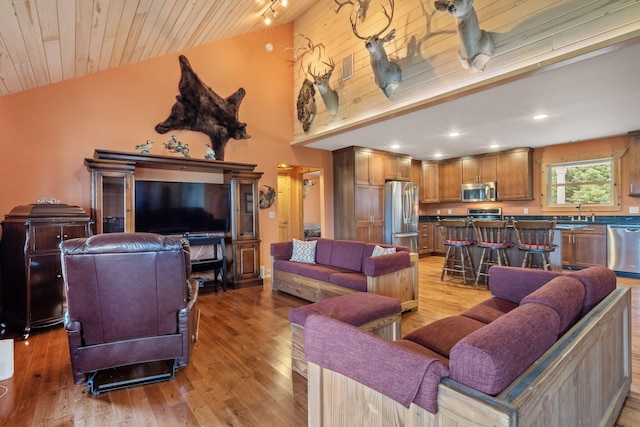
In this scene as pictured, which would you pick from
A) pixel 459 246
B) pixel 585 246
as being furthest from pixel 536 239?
pixel 585 246

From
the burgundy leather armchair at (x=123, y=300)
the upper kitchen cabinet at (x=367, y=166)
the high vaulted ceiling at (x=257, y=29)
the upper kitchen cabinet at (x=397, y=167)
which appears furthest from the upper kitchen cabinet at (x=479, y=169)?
the burgundy leather armchair at (x=123, y=300)

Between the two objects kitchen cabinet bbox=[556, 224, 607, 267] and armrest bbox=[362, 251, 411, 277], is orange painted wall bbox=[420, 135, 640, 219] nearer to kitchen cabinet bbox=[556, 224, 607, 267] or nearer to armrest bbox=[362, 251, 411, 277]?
kitchen cabinet bbox=[556, 224, 607, 267]

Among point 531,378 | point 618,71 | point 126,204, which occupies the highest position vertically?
point 618,71

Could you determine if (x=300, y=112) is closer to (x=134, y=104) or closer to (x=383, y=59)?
(x=383, y=59)

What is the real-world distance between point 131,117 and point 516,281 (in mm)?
5163

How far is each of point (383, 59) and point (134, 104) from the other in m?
3.62

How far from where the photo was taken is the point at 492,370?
87 cm

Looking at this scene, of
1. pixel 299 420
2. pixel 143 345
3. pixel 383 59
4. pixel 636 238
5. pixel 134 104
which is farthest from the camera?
pixel 636 238

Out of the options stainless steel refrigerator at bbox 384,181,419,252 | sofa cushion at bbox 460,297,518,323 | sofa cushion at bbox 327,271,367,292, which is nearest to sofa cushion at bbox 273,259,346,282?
sofa cushion at bbox 327,271,367,292

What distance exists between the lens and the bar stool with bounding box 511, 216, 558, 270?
13.9 feet

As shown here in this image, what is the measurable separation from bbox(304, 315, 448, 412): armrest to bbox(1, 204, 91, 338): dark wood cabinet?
3.35 metres

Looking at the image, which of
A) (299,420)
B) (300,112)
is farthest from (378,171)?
(299,420)

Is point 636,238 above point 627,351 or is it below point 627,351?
above

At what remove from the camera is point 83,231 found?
136 inches
